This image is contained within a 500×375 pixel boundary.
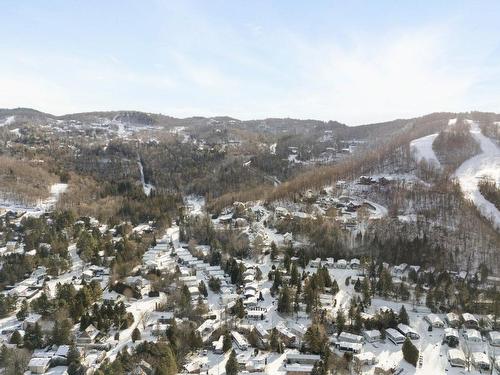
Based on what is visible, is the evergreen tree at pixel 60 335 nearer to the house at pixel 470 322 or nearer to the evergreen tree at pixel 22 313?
the evergreen tree at pixel 22 313

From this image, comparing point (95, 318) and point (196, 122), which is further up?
point (196, 122)

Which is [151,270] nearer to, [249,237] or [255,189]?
[249,237]

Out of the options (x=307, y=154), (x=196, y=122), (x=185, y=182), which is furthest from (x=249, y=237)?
(x=196, y=122)

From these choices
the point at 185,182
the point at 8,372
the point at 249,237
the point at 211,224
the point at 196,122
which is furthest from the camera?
the point at 196,122

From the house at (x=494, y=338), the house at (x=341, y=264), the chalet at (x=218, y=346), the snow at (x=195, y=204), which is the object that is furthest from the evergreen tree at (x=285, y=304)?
the snow at (x=195, y=204)

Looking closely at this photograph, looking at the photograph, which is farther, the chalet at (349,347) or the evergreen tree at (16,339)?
the evergreen tree at (16,339)

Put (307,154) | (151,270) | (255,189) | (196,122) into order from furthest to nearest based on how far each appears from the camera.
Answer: (196,122), (307,154), (255,189), (151,270)

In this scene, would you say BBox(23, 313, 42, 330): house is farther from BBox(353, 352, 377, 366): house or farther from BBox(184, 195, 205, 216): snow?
BBox(184, 195, 205, 216): snow
